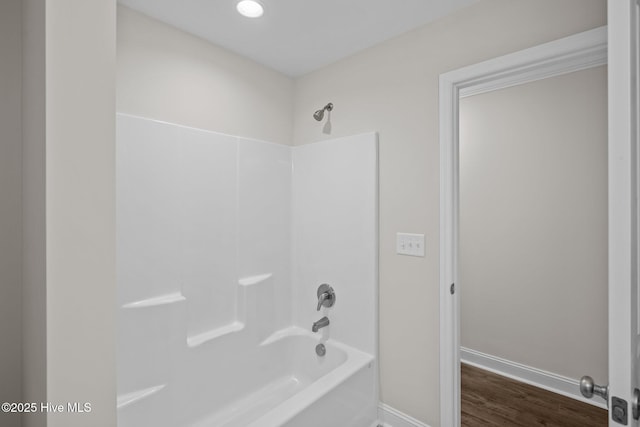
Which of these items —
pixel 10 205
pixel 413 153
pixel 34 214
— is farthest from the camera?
pixel 413 153

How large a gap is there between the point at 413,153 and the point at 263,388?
1.80 meters

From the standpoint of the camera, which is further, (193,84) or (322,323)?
(322,323)

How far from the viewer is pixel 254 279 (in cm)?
213

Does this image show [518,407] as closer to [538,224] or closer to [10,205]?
[538,224]

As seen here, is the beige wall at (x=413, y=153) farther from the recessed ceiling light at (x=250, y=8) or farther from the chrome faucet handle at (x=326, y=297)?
the recessed ceiling light at (x=250, y=8)

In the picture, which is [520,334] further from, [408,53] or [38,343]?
[38,343]

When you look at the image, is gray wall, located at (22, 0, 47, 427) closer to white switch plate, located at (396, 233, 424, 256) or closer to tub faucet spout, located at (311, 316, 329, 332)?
tub faucet spout, located at (311, 316, 329, 332)

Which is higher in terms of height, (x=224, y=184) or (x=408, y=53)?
(x=408, y=53)

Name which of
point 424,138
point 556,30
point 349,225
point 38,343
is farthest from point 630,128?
point 38,343

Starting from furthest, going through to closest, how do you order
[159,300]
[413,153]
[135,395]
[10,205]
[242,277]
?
[242,277] < [413,153] < [159,300] < [135,395] < [10,205]

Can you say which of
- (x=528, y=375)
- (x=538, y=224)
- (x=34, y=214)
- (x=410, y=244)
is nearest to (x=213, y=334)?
(x=34, y=214)

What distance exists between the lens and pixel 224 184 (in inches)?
77.5

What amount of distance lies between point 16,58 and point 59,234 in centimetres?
102

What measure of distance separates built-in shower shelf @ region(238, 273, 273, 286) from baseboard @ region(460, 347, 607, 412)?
1963mm
